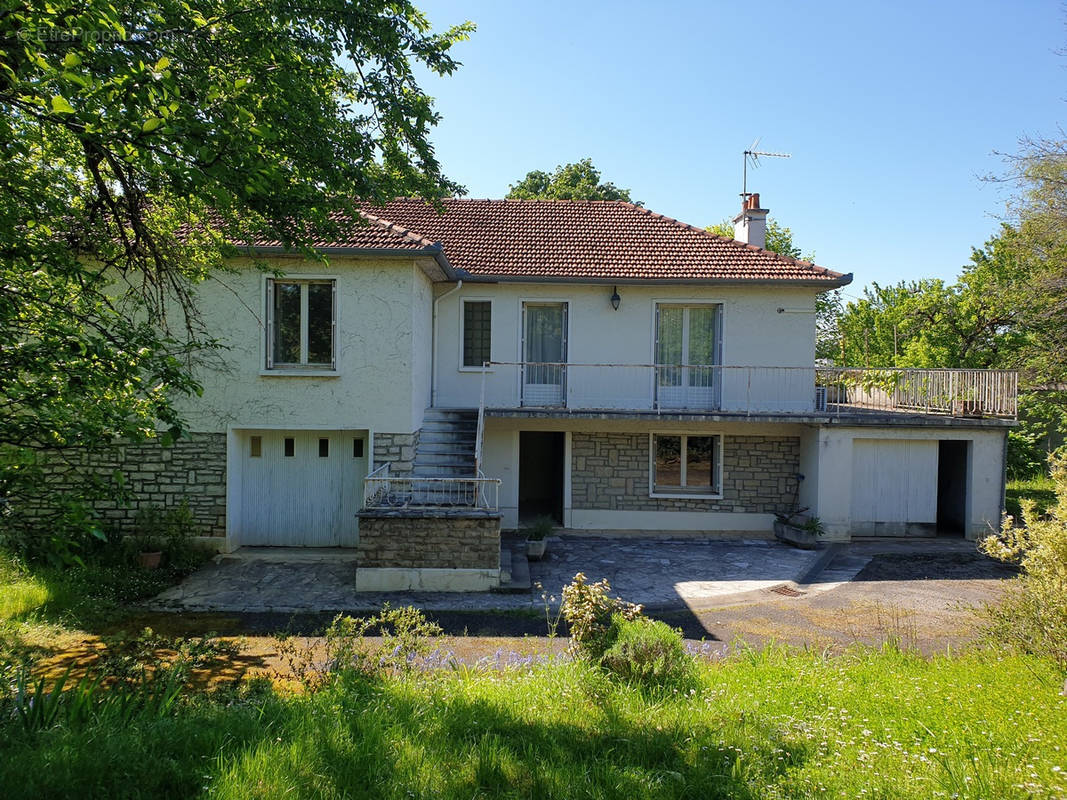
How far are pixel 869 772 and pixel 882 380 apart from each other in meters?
13.4

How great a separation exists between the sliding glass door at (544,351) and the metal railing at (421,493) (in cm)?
358

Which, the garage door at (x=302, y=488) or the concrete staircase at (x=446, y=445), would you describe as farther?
the garage door at (x=302, y=488)

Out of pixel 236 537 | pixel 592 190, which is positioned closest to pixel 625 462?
pixel 236 537

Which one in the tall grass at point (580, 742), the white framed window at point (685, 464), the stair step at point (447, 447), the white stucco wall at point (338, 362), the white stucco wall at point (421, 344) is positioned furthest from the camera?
the white framed window at point (685, 464)

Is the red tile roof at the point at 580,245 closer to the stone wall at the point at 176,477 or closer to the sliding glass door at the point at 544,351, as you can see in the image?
the sliding glass door at the point at 544,351

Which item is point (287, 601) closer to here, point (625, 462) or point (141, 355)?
point (141, 355)

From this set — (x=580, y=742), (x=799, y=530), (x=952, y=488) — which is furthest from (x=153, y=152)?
(x=952, y=488)

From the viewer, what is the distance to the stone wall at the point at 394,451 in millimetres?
10938

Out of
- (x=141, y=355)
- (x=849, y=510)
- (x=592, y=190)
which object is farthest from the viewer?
(x=592, y=190)

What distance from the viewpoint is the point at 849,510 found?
1293 cm

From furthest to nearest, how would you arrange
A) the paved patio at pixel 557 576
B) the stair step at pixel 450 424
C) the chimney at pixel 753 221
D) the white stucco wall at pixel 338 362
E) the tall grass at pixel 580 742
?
1. the chimney at pixel 753 221
2. the stair step at pixel 450 424
3. the white stucco wall at pixel 338 362
4. the paved patio at pixel 557 576
5. the tall grass at pixel 580 742

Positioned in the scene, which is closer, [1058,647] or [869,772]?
[869,772]

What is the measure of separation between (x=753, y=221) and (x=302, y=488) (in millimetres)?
12290

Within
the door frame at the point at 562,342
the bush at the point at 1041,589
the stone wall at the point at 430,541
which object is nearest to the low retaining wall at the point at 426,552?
the stone wall at the point at 430,541
